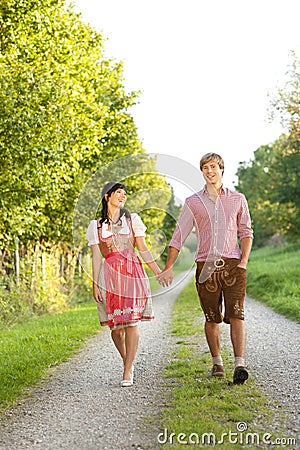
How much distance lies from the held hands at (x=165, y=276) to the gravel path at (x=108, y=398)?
41.4 inches

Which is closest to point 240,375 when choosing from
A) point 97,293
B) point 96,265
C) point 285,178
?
point 97,293

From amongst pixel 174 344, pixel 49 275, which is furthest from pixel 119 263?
pixel 49 275

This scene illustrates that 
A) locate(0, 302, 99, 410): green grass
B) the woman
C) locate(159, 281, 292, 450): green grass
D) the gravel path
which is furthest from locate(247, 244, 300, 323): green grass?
the woman

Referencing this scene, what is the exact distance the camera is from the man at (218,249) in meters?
6.91

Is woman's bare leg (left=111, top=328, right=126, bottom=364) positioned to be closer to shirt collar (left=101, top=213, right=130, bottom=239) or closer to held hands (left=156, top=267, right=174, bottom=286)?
held hands (left=156, top=267, right=174, bottom=286)

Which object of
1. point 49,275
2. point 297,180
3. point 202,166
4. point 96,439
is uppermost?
point 297,180

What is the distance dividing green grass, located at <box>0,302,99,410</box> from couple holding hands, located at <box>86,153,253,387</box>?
121 cm

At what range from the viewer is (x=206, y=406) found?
581 cm

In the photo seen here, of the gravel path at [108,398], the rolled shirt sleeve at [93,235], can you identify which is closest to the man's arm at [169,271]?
the rolled shirt sleeve at [93,235]

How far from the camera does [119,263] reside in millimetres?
7141

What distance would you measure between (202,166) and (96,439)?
10.1 feet

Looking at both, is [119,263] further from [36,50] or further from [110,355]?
[36,50]

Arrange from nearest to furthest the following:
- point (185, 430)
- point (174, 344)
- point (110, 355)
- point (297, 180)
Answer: point (185, 430), point (110, 355), point (174, 344), point (297, 180)

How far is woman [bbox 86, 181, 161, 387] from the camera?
711 cm
